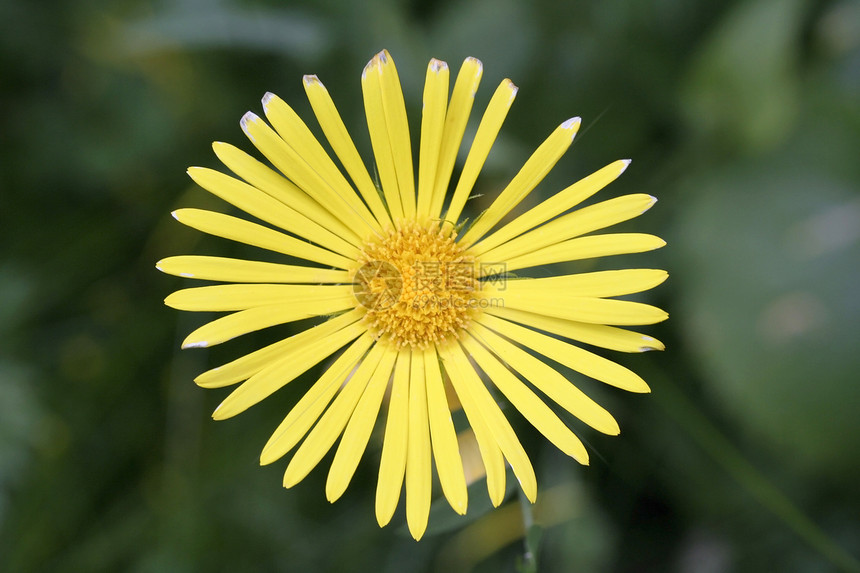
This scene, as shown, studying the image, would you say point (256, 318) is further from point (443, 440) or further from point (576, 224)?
point (576, 224)

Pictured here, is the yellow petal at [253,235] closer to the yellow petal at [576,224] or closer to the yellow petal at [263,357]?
the yellow petal at [263,357]

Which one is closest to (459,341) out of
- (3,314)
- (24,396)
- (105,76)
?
(24,396)

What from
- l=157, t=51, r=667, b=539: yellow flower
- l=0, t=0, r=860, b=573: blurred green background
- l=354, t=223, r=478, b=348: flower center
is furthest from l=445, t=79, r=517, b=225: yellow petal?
l=0, t=0, r=860, b=573: blurred green background

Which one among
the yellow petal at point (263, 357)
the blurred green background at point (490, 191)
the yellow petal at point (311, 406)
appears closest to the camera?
Answer: the yellow petal at point (263, 357)

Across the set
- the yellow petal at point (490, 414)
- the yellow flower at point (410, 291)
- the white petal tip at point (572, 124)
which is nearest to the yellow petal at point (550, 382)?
the yellow flower at point (410, 291)

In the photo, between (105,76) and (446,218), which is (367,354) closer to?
(446,218)

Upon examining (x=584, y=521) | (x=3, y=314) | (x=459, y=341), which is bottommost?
(x=584, y=521)

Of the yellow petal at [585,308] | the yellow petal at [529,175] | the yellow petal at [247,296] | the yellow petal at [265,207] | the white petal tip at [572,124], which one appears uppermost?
the yellow petal at [265,207]
